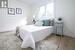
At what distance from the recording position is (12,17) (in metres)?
5.57

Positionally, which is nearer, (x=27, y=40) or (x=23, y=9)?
(x=27, y=40)

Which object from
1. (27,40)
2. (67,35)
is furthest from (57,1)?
(27,40)

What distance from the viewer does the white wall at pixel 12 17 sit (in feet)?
16.9

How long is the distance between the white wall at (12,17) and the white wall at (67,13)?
2734 mm

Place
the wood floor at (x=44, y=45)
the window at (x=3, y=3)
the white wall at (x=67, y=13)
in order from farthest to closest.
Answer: the window at (x=3, y=3) < the white wall at (x=67, y=13) < the wood floor at (x=44, y=45)

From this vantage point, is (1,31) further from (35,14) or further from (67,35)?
(67,35)

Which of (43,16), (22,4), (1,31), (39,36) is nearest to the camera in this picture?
(39,36)

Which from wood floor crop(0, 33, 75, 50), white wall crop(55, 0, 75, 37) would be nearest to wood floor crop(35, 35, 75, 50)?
wood floor crop(0, 33, 75, 50)

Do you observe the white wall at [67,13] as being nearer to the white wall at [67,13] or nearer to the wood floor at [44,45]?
the white wall at [67,13]

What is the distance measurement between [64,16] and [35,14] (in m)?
2.61

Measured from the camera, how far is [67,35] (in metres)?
4.28

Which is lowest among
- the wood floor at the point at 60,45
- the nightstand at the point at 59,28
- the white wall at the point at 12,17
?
the wood floor at the point at 60,45

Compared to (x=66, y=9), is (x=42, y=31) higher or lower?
lower

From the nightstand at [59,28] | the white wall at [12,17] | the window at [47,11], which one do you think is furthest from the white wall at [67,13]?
the white wall at [12,17]
